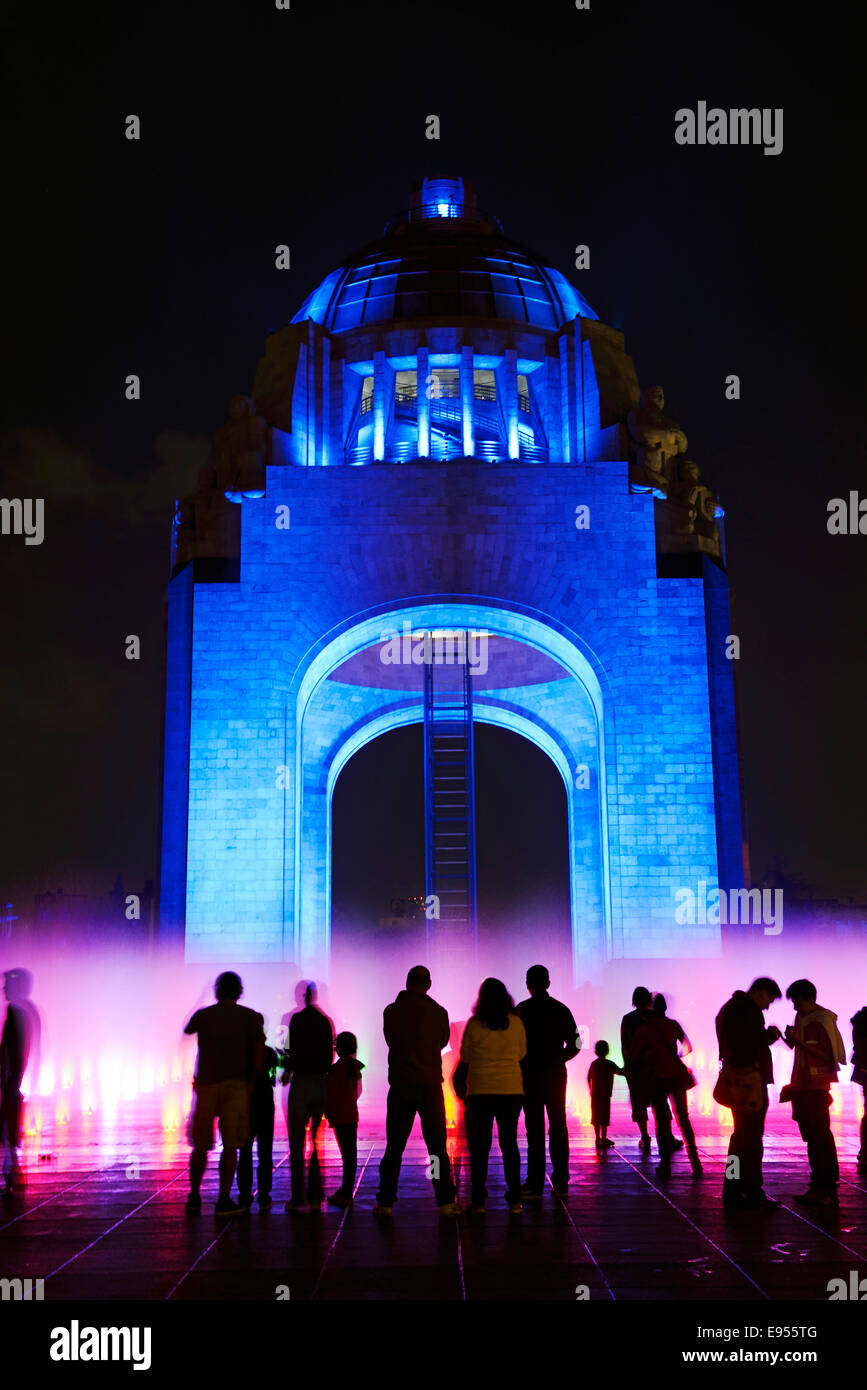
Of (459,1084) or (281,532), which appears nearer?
(459,1084)

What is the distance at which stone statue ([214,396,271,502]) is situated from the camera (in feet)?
82.7

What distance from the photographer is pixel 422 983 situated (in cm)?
919

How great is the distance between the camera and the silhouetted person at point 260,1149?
934 cm

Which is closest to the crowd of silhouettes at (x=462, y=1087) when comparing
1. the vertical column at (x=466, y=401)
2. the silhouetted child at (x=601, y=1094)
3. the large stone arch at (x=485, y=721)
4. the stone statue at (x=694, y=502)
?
the silhouetted child at (x=601, y=1094)

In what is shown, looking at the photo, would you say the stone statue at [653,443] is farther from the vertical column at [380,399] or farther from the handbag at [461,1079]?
the handbag at [461,1079]

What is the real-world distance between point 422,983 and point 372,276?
78.2ft

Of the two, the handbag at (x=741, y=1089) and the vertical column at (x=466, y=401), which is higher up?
the vertical column at (x=466, y=401)

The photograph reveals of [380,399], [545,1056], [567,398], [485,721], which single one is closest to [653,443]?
[567,398]

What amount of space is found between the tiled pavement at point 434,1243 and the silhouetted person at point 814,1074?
41cm

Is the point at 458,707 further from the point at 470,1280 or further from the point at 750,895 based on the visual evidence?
the point at 470,1280

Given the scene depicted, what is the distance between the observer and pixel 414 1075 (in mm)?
9047

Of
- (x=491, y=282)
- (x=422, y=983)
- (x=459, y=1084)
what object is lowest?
(x=459, y=1084)
